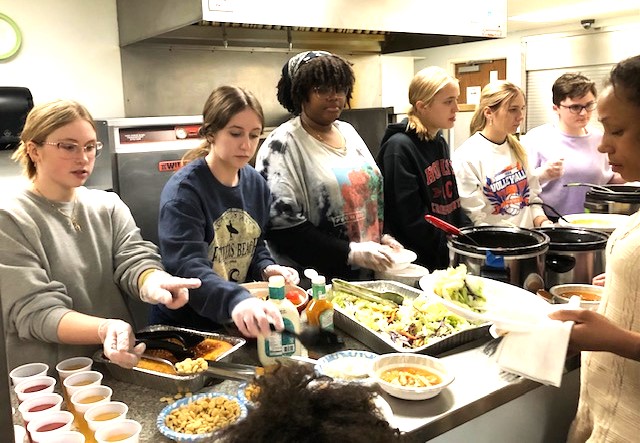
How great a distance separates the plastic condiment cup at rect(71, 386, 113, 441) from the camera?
1.17 metres

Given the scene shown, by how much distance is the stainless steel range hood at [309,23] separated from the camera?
2.64m

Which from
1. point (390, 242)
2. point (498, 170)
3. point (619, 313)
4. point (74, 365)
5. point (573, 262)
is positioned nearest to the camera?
point (619, 313)

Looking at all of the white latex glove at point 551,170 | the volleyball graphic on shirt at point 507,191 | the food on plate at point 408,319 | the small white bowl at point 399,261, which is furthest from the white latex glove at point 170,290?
the white latex glove at point 551,170

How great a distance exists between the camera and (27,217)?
61.4 inches

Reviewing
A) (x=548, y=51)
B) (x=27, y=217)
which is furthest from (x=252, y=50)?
(x=548, y=51)

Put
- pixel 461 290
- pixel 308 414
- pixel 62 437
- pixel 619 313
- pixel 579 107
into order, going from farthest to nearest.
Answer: pixel 579 107, pixel 461 290, pixel 619 313, pixel 62 437, pixel 308 414

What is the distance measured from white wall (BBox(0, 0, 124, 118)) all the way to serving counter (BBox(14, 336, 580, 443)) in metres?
2.30

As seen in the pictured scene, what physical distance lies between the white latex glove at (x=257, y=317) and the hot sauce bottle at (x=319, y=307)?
0.20 metres

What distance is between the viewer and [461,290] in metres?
1.49

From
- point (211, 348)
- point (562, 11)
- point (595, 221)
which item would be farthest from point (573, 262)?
point (562, 11)

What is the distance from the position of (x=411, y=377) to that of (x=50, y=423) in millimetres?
778

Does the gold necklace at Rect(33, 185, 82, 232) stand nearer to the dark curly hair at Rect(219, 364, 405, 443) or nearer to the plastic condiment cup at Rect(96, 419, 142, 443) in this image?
the plastic condiment cup at Rect(96, 419, 142, 443)

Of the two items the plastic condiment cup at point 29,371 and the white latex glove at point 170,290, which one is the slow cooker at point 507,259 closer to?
the white latex glove at point 170,290

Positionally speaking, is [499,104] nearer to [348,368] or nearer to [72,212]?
[348,368]
